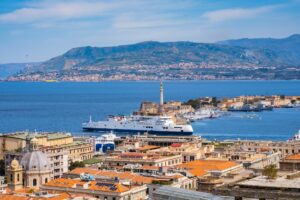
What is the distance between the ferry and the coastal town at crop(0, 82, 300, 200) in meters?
35.8

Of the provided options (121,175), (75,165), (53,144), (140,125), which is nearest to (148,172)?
(121,175)

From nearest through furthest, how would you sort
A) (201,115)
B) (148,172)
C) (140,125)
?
(148,172), (140,125), (201,115)

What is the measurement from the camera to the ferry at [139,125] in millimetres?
110250

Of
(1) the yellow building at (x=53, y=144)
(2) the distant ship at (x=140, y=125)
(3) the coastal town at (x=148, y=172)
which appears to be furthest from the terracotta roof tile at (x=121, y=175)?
(2) the distant ship at (x=140, y=125)

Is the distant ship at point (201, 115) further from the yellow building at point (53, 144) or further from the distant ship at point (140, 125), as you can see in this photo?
the yellow building at point (53, 144)

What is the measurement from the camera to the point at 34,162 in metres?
43.5

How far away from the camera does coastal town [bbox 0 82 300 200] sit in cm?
2002

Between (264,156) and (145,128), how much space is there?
192 ft

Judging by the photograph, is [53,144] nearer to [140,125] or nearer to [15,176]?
[15,176]

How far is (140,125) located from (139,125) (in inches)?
8.0

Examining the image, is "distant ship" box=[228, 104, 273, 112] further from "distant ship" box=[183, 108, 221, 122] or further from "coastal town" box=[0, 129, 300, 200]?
"coastal town" box=[0, 129, 300, 200]

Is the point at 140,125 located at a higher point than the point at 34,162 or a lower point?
lower

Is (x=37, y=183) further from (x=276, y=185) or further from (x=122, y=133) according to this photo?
(x=122, y=133)

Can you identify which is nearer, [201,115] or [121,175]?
[121,175]
